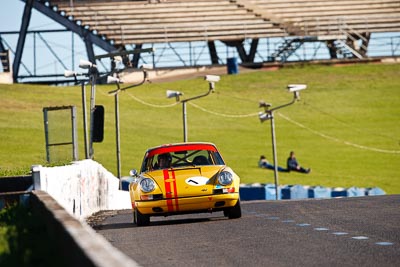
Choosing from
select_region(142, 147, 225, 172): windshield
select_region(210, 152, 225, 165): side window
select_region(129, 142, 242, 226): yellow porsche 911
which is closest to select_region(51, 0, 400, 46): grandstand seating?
select_region(142, 147, 225, 172): windshield

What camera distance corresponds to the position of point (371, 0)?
88500 millimetres

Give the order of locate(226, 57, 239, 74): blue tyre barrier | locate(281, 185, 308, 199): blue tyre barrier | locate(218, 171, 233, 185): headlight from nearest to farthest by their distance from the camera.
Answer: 1. locate(218, 171, 233, 185): headlight
2. locate(281, 185, 308, 199): blue tyre barrier
3. locate(226, 57, 239, 74): blue tyre barrier

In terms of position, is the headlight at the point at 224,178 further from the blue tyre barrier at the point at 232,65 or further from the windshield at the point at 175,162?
the blue tyre barrier at the point at 232,65

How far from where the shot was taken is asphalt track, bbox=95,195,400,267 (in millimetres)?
12750

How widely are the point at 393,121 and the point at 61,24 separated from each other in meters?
21.7

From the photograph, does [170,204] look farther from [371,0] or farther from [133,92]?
[371,0]

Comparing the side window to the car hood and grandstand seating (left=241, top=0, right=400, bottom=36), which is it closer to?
the car hood

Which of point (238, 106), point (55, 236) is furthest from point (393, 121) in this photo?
point (55, 236)

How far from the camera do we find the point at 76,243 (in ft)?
27.1

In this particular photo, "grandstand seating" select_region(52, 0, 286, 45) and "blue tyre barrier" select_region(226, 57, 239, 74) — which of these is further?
"grandstand seating" select_region(52, 0, 286, 45)

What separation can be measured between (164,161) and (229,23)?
62026mm

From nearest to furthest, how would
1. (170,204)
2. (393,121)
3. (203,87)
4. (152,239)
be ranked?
1. (152,239)
2. (170,204)
3. (393,121)
4. (203,87)

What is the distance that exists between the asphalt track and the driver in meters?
0.97

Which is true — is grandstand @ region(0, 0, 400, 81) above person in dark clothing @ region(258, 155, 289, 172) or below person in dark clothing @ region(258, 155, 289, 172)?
above
